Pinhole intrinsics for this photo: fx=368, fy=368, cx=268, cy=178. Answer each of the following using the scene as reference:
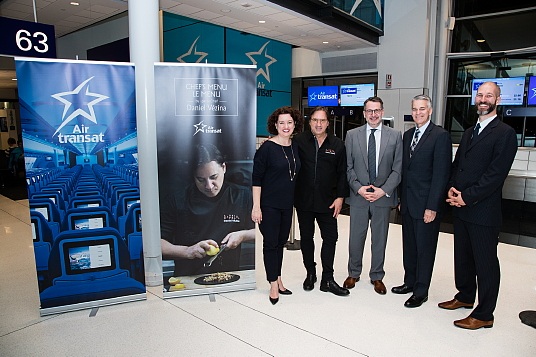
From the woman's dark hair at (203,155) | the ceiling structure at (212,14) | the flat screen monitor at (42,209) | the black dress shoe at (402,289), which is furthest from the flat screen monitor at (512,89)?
the flat screen monitor at (42,209)

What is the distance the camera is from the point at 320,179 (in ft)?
10.4

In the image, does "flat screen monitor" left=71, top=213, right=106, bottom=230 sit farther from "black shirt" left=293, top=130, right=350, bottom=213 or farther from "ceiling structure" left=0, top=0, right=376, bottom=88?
"ceiling structure" left=0, top=0, right=376, bottom=88

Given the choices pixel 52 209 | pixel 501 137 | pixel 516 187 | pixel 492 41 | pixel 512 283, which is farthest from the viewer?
pixel 492 41

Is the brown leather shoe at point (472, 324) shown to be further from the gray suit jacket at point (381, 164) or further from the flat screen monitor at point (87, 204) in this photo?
the flat screen monitor at point (87, 204)

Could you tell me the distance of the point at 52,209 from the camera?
9.45 ft

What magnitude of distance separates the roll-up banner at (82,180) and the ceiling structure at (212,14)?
12.4ft

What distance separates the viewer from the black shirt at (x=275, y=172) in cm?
298

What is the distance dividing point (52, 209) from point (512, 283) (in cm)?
419

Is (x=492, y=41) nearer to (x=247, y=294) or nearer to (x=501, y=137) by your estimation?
(x=501, y=137)

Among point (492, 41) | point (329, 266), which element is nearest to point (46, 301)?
point (329, 266)

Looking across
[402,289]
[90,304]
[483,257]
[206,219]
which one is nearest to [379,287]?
[402,289]

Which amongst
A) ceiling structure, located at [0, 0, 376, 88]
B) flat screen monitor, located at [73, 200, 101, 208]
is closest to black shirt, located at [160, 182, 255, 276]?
flat screen monitor, located at [73, 200, 101, 208]

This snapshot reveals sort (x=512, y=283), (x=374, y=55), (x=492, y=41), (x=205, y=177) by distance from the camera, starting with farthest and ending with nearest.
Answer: (x=374, y=55) < (x=492, y=41) < (x=512, y=283) < (x=205, y=177)

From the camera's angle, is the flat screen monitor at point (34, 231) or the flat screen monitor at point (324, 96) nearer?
the flat screen monitor at point (34, 231)
